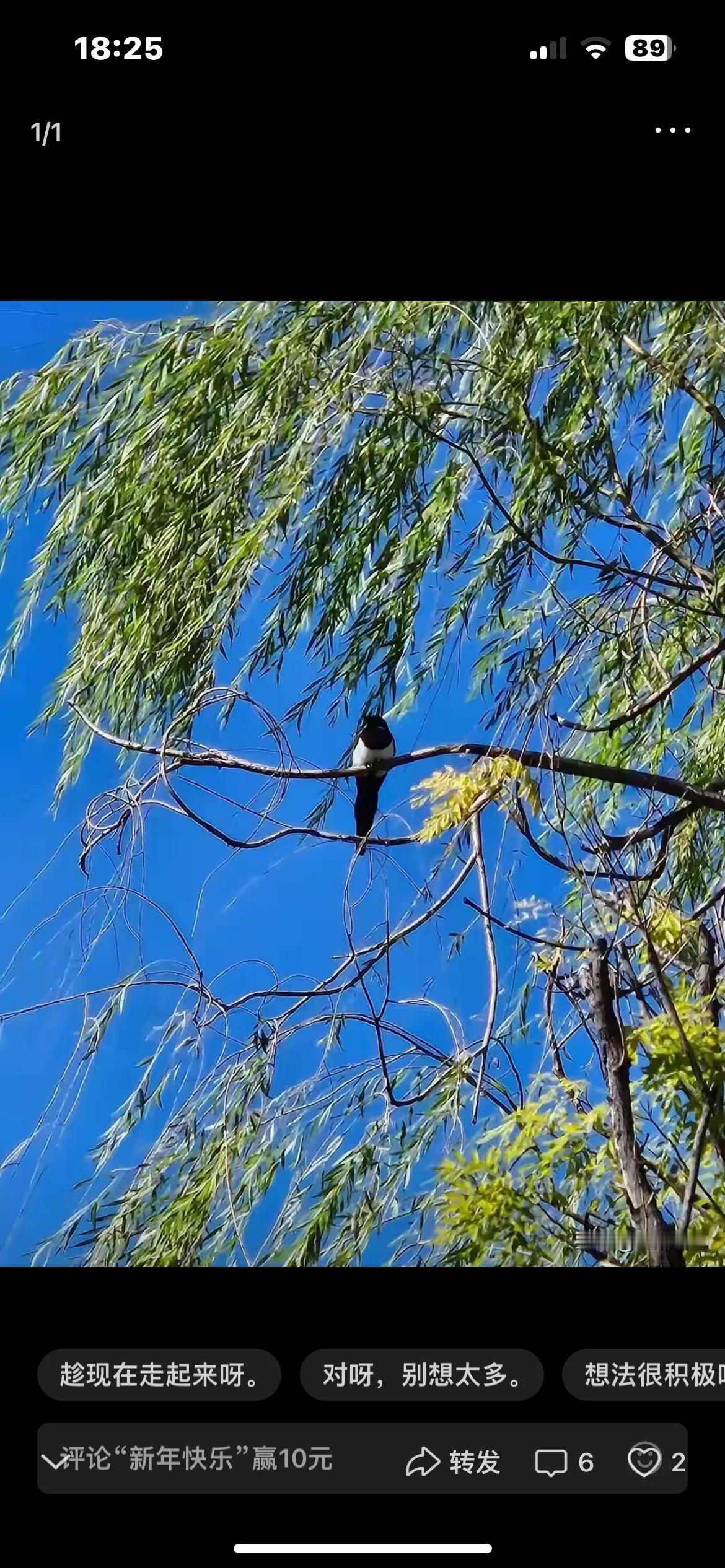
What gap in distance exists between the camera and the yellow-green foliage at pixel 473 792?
131cm

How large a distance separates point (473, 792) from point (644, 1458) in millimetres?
699

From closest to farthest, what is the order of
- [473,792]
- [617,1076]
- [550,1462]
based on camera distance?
[550,1462], [617,1076], [473,792]

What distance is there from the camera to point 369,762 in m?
1.32
